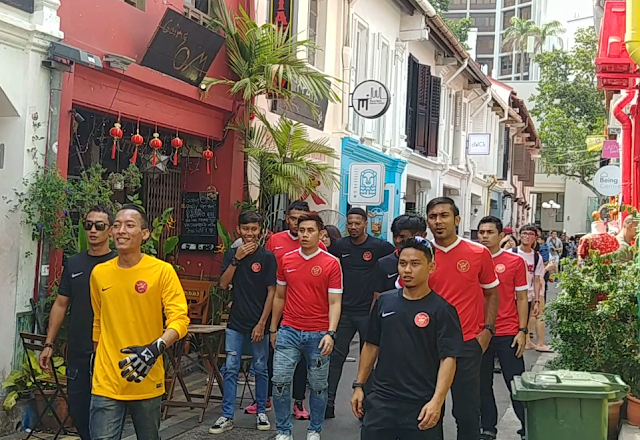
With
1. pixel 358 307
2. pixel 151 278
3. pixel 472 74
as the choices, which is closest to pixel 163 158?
pixel 358 307

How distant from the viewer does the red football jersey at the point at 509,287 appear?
22.7 feet

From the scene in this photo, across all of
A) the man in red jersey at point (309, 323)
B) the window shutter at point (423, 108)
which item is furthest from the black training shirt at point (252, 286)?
the window shutter at point (423, 108)

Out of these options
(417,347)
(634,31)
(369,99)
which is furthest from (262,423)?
(369,99)

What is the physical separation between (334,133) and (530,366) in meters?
5.44

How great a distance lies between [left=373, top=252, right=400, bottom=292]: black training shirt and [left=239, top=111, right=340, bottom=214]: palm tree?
337 cm

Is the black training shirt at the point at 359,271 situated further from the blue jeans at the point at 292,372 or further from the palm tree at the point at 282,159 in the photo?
the palm tree at the point at 282,159

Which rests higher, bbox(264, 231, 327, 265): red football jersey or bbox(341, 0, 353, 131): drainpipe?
bbox(341, 0, 353, 131): drainpipe

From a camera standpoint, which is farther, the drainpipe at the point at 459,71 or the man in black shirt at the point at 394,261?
the drainpipe at the point at 459,71

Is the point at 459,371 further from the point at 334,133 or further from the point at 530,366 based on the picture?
the point at 334,133

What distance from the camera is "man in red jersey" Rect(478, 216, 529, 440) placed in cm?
675

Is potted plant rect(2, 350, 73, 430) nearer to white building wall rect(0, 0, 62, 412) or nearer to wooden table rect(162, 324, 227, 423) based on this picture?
white building wall rect(0, 0, 62, 412)

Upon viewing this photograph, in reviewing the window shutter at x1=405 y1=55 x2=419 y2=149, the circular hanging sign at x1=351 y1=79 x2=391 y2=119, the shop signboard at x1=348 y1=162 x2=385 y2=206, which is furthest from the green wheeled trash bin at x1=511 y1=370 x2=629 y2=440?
the window shutter at x1=405 y1=55 x2=419 y2=149

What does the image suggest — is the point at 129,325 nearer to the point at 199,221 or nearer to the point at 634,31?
the point at 634,31

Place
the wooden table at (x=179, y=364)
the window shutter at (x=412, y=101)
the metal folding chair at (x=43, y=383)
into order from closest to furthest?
the metal folding chair at (x=43, y=383) → the wooden table at (x=179, y=364) → the window shutter at (x=412, y=101)
